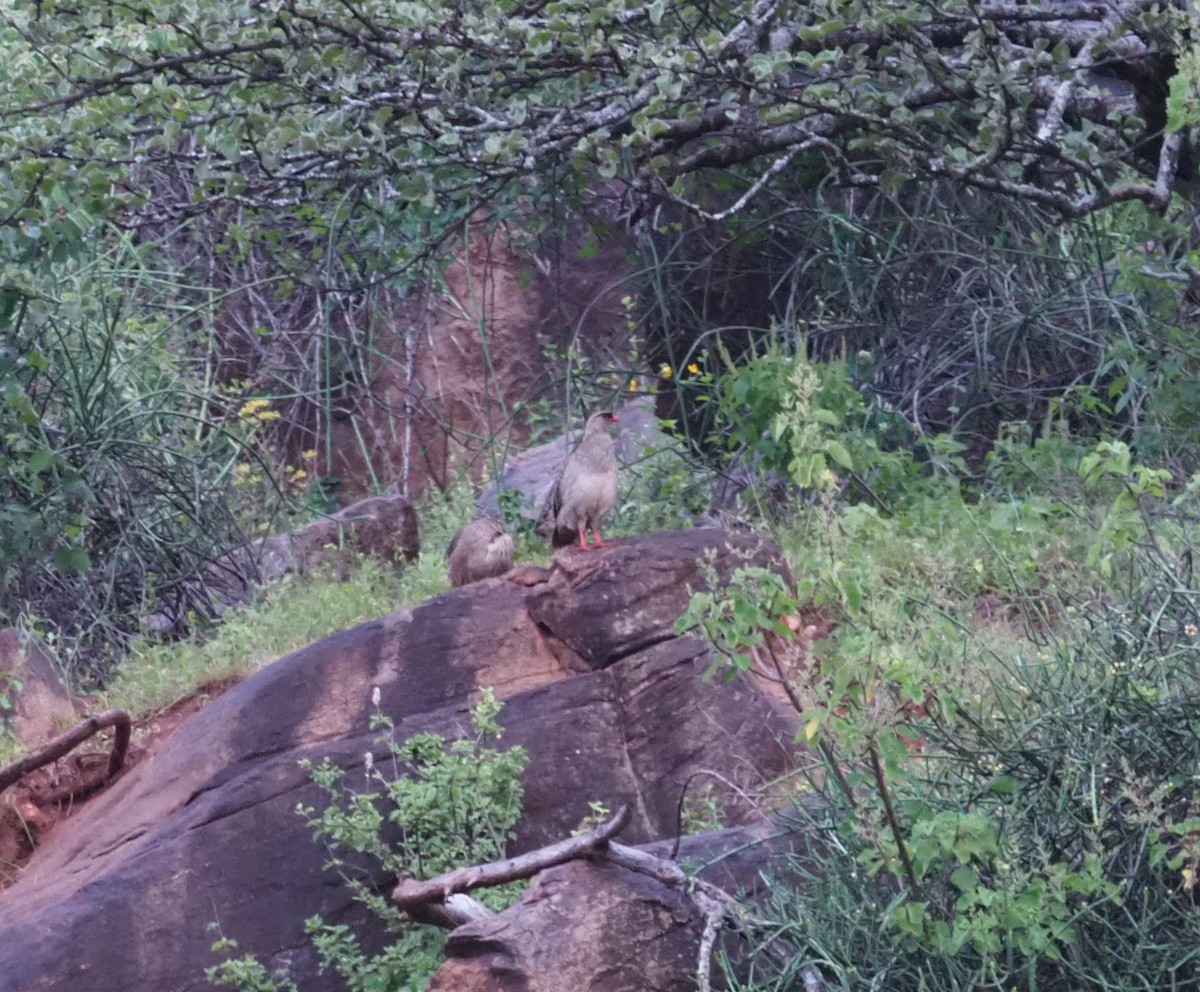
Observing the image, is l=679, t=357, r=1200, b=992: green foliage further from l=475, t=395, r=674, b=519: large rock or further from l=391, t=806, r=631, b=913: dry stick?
l=475, t=395, r=674, b=519: large rock

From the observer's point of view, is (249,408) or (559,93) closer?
(559,93)

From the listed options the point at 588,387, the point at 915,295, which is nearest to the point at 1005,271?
the point at 915,295

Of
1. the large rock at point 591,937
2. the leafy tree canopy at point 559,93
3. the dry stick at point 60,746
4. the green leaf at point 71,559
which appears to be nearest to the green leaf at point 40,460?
the green leaf at point 71,559

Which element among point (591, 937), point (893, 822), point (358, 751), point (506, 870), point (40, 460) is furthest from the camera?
point (40, 460)

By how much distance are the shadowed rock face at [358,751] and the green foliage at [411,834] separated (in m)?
0.15

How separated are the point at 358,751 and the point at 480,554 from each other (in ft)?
5.76

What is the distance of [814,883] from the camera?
4598mm

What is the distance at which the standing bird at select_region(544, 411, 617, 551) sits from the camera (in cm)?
751

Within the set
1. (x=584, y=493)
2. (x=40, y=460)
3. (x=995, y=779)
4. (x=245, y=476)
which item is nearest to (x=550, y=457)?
(x=245, y=476)

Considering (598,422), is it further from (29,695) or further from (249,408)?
(249,408)

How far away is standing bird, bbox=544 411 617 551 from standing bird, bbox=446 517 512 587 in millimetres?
244

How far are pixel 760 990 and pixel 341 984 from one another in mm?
1772

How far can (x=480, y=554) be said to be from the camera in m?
7.79

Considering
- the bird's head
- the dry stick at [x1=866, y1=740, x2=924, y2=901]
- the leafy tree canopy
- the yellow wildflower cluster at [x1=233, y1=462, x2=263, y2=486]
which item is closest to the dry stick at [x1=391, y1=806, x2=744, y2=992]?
the dry stick at [x1=866, y1=740, x2=924, y2=901]
